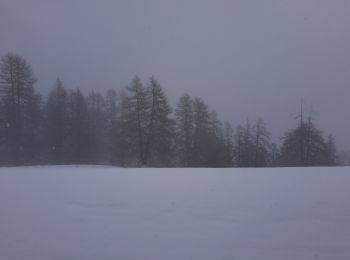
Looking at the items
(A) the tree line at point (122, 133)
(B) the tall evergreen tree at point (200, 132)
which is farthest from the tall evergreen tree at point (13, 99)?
(B) the tall evergreen tree at point (200, 132)

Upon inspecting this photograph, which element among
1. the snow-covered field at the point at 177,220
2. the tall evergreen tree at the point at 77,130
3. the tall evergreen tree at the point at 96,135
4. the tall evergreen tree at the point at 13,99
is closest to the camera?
the snow-covered field at the point at 177,220

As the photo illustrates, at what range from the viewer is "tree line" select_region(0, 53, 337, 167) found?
3013cm

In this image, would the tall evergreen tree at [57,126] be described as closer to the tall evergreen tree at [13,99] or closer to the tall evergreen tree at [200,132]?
the tall evergreen tree at [13,99]

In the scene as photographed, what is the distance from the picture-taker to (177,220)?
6.34m

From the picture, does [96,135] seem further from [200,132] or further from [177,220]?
[177,220]

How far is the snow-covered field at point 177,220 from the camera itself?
4.93 metres

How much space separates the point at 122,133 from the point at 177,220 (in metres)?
25.3

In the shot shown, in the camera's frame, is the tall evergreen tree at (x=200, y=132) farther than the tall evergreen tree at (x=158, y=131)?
Yes

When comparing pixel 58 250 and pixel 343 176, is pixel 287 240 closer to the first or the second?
pixel 58 250

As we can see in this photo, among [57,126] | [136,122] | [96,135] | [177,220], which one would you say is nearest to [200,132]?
[136,122]

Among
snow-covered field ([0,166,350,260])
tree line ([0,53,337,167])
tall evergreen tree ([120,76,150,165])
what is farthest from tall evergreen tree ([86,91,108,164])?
snow-covered field ([0,166,350,260])

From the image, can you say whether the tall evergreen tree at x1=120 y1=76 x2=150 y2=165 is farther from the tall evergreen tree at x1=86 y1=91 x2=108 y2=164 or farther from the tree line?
the tall evergreen tree at x1=86 y1=91 x2=108 y2=164

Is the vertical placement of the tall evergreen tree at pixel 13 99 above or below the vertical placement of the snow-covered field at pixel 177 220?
above

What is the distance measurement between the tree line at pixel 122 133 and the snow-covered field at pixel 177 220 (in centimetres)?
1981
